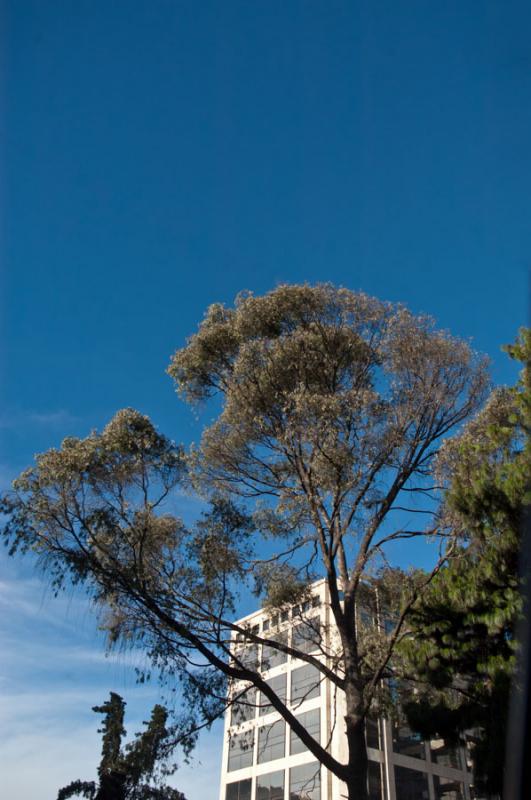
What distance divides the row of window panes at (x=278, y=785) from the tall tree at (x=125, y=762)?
17552mm

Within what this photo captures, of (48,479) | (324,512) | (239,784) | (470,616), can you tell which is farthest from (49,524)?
(239,784)

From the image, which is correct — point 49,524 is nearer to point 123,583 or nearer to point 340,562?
point 123,583

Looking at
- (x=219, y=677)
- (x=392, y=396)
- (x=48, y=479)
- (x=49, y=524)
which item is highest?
(x=392, y=396)

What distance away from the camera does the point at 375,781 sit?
3575 cm

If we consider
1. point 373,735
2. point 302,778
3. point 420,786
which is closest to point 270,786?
point 302,778

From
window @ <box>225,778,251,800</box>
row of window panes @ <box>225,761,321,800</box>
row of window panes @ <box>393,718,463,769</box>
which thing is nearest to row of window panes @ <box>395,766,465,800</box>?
row of window panes @ <box>393,718,463,769</box>

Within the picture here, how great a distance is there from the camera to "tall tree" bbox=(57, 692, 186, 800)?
1103 centimetres

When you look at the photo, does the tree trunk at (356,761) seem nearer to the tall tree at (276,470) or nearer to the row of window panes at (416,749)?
the tall tree at (276,470)

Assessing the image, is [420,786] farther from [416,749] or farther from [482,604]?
[482,604]

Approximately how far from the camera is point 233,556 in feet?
42.5

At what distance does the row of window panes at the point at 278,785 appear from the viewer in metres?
35.8

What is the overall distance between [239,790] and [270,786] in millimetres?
3756

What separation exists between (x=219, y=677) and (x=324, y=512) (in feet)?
11.8

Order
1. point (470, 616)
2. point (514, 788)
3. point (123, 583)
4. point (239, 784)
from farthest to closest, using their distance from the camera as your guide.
Answer: point (239, 784) < point (123, 583) < point (470, 616) < point (514, 788)
